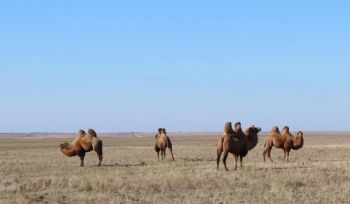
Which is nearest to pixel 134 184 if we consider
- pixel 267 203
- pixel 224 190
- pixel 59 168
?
pixel 224 190

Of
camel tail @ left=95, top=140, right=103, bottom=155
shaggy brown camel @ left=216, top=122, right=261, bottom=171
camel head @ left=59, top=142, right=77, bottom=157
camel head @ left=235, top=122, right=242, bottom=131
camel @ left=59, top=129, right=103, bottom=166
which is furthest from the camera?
camel head @ left=59, top=142, right=77, bottom=157

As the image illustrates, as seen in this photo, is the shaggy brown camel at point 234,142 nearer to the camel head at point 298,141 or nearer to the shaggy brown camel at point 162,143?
the camel head at point 298,141

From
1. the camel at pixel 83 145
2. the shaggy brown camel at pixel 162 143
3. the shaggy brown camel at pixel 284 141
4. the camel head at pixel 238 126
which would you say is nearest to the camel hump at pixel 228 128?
the camel head at pixel 238 126

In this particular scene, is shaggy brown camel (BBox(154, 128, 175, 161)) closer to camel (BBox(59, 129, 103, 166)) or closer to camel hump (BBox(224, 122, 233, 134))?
camel (BBox(59, 129, 103, 166))

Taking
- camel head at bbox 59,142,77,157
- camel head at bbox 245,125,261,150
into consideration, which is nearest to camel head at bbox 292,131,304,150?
camel head at bbox 245,125,261,150

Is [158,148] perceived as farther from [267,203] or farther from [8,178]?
[267,203]

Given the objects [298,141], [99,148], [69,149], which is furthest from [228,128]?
[69,149]

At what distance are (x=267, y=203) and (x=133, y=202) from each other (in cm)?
311

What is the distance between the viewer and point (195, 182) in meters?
17.8

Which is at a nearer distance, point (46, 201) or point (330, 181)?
point (46, 201)

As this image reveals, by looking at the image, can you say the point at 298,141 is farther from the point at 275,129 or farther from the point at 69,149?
the point at 69,149

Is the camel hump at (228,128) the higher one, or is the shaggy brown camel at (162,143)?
the camel hump at (228,128)

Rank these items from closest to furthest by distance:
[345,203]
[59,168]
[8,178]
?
[345,203], [8,178], [59,168]

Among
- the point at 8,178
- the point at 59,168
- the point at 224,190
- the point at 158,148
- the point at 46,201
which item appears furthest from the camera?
the point at 158,148
